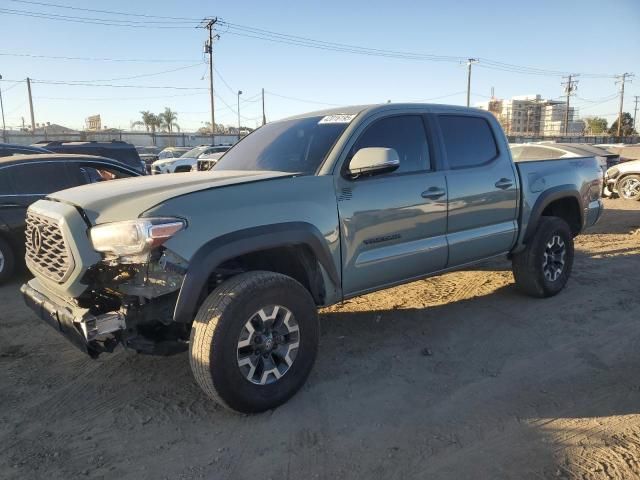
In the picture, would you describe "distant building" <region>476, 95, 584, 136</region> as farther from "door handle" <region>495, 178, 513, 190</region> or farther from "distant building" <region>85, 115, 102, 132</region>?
"door handle" <region>495, 178, 513, 190</region>

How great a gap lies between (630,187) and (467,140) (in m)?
12.3

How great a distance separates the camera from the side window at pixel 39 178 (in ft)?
20.7

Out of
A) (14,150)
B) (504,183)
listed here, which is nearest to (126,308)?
(504,183)

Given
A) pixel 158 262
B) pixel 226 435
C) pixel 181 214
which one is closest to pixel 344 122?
pixel 181 214

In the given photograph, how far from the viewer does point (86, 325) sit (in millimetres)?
2797

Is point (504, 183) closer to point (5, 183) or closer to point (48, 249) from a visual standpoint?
point (48, 249)

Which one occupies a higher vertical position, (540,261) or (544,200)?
(544,200)

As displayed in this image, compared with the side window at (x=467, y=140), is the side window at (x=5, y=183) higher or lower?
lower

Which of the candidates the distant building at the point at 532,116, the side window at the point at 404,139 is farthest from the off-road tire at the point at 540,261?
the distant building at the point at 532,116

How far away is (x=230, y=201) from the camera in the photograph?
307cm

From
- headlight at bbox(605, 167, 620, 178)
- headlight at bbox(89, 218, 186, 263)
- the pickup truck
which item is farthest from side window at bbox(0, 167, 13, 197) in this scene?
headlight at bbox(605, 167, 620, 178)

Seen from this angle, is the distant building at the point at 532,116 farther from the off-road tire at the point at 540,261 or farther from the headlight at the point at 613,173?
the off-road tire at the point at 540,261

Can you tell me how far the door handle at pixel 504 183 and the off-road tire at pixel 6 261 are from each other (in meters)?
5.68

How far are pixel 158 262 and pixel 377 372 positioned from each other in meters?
1.87
